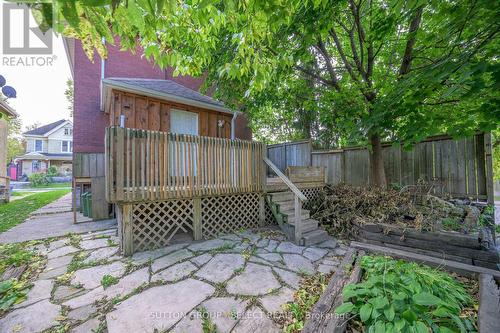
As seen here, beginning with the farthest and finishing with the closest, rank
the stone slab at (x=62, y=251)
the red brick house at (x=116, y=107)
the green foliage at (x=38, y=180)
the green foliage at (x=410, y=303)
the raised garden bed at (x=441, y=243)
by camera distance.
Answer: the green foliage at (x=38, y=180), the red brick house at (x=116, y=107), the stone slab at (x=62, y=251), the raised garden bed at (x=441, y=243), the green foliage at (x=410, y=303)

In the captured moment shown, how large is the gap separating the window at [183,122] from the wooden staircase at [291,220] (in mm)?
3623

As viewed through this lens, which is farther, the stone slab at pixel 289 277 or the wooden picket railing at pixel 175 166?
the wooden picket railing at pixel 175 166

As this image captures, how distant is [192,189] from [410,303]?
3.64 m

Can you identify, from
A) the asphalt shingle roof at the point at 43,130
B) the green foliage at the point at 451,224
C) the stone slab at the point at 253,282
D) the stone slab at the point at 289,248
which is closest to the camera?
the stone slab at the point at 253,282

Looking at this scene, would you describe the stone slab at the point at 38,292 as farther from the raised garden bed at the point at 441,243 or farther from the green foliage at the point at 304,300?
the raised garden bed at the point at 441,243

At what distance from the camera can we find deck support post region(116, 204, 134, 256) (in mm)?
3564

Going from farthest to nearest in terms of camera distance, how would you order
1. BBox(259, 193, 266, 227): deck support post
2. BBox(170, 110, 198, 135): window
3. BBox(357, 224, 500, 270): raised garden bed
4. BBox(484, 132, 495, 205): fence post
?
BBox(170, 110, 198, 135): window → BBox(259, 193, 266, 227): deck support post → BBox(484, 132, 495, 205): fence post → BBox(357, 224, 500, 270): raised garden bed

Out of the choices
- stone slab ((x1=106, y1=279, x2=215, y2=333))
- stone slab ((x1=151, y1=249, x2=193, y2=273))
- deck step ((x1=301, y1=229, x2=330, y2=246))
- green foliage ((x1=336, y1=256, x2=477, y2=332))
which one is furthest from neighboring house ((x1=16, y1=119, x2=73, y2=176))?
green foliage ((x1=336, y1=256, x2=477, y2=332))

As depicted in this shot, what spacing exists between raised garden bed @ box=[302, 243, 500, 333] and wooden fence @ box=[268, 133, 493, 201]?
2059 mm

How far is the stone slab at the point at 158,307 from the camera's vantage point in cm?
196

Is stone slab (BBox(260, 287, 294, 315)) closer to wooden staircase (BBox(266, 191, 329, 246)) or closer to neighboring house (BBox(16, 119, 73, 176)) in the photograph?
wooden staircase (BBox(266, 191, 329, 246))

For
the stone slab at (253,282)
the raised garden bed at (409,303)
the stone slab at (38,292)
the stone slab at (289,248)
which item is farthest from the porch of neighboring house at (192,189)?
the raised garden bed at (409,303)

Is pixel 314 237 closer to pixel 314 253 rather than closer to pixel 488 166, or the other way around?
pixel 314 253

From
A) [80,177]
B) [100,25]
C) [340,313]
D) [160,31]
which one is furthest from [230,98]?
[340,313]
